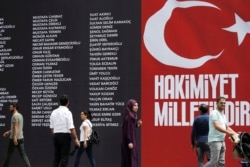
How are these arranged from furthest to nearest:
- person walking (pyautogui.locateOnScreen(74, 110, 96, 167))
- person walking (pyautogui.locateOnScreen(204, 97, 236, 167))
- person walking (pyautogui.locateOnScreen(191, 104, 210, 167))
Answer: person walking (pyautogui.locateOnScreen(74, 110, 96, 167)), person walking (pyautogui.locateOnScreen(191, 104, 210, 167)), person walking (pyautogui.locateOnScreen(204, 97, 236, 167))

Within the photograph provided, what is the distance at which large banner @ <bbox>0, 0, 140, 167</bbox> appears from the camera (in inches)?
680

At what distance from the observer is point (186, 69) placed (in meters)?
16.6

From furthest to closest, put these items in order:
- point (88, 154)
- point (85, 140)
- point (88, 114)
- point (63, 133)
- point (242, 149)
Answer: point (88, 114) < point (88, 154) < point (85, 140) < point (63, 133) < point (242, 149)

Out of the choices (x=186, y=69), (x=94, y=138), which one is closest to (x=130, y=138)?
(x=94, y=138)

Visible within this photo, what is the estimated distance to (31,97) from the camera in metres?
18.3

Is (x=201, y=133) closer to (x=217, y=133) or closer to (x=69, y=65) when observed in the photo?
(x=217, y=133)

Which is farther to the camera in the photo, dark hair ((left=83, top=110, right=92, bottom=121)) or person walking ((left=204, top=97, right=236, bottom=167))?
dark hair ((left=83, top=110, right=92, bottom=121))

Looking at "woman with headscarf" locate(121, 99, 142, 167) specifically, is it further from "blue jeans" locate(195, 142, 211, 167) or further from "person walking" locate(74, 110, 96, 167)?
"person walking" locate(74, 110, 96, 167)

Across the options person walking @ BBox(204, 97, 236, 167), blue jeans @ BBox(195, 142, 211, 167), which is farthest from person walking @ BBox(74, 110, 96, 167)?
person walking @ BBox(204, 97, 236, 167)

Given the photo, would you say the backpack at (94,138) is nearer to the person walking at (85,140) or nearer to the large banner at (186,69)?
the person walking at (85,140)

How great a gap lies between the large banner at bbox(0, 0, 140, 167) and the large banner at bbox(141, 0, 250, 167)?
510 millimetres

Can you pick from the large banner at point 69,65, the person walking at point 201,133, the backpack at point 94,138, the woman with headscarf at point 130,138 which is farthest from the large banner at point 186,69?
the woman with headscarf at point 130,138

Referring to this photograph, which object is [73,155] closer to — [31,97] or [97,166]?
[97,166]

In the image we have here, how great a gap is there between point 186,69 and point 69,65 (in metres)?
3.44
